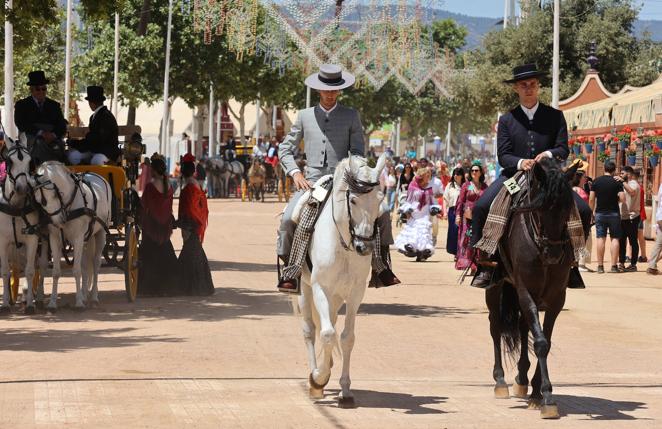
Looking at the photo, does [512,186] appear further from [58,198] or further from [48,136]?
[48,136]

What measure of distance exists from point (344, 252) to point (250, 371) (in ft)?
7.43

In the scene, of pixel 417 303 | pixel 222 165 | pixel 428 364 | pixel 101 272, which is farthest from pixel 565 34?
pixel 428 364

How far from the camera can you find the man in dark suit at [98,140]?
65.5 feet

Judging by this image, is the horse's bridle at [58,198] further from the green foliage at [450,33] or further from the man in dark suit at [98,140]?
the green foliage at [450,33]

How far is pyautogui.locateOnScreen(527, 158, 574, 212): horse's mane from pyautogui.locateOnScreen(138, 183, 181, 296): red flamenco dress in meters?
10.1

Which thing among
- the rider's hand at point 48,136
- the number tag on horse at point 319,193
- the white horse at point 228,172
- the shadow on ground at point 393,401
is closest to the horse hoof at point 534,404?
the shadow on ground at point 393,401

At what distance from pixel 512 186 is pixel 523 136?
0.60 m

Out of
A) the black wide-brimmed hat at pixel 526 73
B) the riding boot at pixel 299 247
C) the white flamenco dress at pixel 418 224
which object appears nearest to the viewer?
the riding boot at pixel 299 247

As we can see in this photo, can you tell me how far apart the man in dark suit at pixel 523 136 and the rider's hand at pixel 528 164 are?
0.33m

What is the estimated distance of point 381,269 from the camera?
11688mm

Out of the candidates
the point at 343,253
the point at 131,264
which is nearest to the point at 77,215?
the point at 131,264

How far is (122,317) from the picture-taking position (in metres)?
17.7

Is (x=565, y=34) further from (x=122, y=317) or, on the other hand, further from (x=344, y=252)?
(x=344, y=252)

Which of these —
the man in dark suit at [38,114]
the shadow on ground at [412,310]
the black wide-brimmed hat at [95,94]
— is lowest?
the shadow on ground at [412,310]
